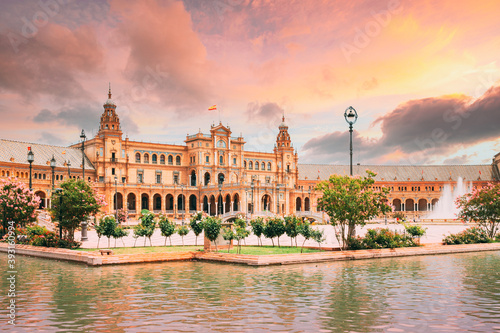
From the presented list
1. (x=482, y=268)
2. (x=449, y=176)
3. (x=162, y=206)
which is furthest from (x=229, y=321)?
(x=449, y=176)

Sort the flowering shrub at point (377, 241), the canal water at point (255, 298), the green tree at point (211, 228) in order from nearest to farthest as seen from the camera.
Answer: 1. the canal water at point (255, 298)
2. the green tree at point (211, 228)
3. the flowering shrub at point (377, 241)

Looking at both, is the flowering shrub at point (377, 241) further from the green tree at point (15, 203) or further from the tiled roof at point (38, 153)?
the tiled roof at point (38, 153)

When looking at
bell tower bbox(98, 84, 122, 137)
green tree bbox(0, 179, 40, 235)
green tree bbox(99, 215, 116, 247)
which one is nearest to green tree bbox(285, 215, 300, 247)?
green tree bbox(99, 215, 116, 247)

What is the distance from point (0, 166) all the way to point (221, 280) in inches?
2547

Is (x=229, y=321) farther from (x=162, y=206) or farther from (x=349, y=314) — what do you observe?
(x=162, y=206)

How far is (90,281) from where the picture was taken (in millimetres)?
18047

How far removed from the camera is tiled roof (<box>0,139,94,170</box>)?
7600 cm

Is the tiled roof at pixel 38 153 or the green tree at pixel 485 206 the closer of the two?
the green tree at pixel 485 206

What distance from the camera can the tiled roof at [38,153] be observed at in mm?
76000

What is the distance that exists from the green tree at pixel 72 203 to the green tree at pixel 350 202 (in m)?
13.6

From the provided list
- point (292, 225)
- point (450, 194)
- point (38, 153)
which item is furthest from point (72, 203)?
point (450, 194)

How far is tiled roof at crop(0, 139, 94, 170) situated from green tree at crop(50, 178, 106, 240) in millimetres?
50652

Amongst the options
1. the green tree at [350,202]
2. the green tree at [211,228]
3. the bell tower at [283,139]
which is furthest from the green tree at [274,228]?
the bell tower at [283,139]

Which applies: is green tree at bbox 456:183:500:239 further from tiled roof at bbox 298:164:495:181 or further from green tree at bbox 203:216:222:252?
tiled roof at bbox 298:164:495:181
